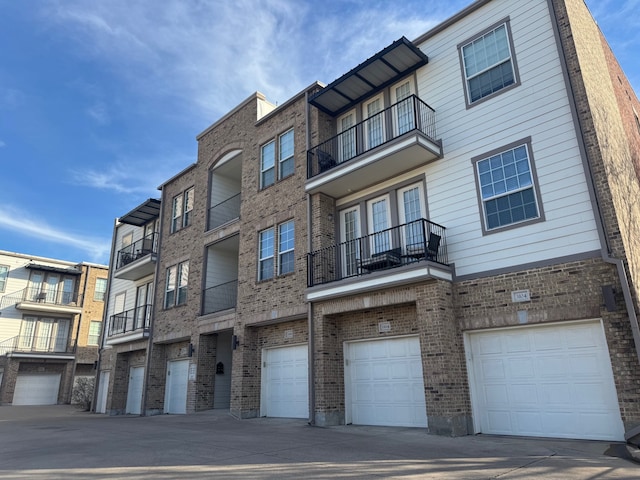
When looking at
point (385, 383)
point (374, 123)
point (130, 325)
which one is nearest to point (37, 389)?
point (130, 325)

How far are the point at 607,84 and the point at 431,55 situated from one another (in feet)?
14.6

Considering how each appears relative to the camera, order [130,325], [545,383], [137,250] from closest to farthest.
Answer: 1. [545,383]
2. [130,325]
3. [137,250]

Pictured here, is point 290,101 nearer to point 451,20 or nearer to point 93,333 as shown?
point 451,20

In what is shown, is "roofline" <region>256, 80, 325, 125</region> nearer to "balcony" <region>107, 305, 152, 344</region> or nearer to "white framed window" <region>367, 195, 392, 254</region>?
"white framed window" <region>367, 195, 392, 254</region>

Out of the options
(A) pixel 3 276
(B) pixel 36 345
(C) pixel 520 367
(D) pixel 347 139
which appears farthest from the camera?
(B) pixel 36 345

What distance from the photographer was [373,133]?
1367 cm

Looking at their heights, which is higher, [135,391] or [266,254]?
[266,254]

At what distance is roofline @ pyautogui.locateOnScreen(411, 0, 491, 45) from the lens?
11781mm

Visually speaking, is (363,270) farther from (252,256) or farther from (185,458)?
(185,458)

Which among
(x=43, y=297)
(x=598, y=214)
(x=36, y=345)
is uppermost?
(x=43, y=297)

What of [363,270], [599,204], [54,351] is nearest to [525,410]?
[599,204]

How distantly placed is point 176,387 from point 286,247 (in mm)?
8062

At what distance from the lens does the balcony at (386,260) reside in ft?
34.3

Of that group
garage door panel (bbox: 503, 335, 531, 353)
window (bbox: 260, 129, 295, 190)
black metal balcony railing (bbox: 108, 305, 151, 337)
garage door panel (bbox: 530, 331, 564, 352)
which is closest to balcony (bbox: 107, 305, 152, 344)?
black metal balcony railing (bbox: 108, 305, 151, 337)
